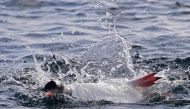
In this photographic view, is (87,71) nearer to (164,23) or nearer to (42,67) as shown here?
(42,67)

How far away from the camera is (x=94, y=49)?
9930mm

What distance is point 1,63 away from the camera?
950cm

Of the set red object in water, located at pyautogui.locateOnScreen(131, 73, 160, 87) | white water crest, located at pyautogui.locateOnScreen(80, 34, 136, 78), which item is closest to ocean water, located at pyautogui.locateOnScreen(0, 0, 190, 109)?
white water crest, located at pyautogui.locateOnScreen(80, 34, 136, 78)

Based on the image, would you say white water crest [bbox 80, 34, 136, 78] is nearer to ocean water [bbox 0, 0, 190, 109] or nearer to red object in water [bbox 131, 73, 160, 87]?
ocean water [bbox 0, 0, 190, 109]

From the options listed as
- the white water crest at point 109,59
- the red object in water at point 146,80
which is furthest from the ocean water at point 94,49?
the red object in water at point 146,80

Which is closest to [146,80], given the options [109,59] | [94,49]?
[109,59]

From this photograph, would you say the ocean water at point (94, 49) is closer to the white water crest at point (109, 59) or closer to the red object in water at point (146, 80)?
the white water crest at point (109, 59)

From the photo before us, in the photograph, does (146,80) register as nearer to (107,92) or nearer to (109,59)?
(107,92)

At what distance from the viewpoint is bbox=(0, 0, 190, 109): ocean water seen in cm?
752

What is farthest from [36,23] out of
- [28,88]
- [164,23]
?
[28,88]

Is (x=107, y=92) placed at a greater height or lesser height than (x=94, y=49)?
lesser

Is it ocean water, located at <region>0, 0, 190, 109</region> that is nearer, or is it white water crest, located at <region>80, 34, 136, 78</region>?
ocean water, located at <region>0, 0, 190, 109</region>

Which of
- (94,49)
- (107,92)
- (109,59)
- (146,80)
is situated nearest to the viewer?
(107,92)

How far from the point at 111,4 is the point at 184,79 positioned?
5.98 meters
